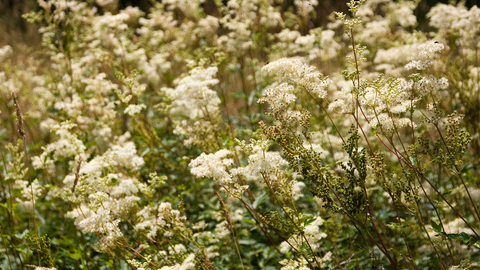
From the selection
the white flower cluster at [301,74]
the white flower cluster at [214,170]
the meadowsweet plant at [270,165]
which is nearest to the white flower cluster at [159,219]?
the meadowsweet plant at [270,165]

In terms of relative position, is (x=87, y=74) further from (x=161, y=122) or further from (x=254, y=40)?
(x=254, y=40)

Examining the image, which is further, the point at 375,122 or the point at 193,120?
the point at 193,120

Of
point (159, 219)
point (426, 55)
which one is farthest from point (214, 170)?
point (426, 55)

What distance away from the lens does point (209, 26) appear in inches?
204

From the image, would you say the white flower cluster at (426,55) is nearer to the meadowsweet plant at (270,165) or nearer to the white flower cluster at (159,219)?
the meadowsweet plant at (270,165)

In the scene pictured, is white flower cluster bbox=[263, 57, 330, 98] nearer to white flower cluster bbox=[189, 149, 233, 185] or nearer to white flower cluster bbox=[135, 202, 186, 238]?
white flower cluster bbox=[189, 149, 233, 185]

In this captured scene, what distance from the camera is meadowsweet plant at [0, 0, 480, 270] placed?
7.42 feet

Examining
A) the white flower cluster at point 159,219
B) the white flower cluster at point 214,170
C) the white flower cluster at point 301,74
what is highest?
the white flower cluster at point 301,74

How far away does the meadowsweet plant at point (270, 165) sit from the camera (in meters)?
2.26

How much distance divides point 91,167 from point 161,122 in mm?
2157

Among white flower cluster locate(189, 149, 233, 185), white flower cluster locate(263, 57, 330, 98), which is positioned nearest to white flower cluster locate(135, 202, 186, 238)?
white flower cluster locate(189, 149, 233, 185)

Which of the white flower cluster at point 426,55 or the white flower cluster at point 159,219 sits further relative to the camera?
the white flower cluster at point 159,219

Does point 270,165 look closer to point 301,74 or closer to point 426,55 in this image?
point 301,74

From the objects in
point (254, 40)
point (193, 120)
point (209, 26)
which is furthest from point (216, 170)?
point (209, 26)
